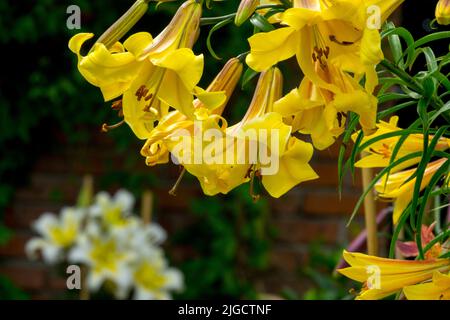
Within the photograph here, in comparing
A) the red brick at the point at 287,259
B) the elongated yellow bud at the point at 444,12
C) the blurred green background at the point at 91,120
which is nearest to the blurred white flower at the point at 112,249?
the blurred green background at the point at 91,120

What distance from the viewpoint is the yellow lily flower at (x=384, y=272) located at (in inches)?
25.7

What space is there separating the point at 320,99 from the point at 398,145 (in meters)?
0.12

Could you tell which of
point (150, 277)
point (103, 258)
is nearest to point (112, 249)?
point (103, 258)

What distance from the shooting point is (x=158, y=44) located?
22.1 inches

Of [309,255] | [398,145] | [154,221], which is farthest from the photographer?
[154,221]

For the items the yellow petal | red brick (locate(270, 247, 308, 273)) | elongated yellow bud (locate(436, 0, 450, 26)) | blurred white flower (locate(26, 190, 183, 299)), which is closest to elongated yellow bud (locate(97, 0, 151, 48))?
the yellow petal

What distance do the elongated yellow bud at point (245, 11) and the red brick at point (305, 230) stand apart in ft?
6.13

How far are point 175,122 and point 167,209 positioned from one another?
195 centimetres

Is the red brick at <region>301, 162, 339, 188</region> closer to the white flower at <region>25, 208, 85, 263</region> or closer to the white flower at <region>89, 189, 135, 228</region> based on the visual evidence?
the white flower at <region>89, 189, 135, 228</region>

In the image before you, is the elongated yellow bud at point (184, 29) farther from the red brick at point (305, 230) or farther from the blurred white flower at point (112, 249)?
the red brick at point (305, 230)

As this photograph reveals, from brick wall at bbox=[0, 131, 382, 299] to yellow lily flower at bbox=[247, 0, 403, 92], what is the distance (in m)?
1.79

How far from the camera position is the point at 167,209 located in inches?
98.3
